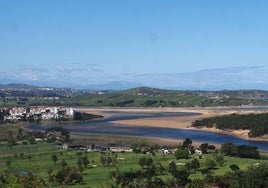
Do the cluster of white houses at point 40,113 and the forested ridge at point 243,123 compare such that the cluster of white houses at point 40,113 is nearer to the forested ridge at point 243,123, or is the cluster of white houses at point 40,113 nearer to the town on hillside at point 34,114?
the town on hillside at point 34,114

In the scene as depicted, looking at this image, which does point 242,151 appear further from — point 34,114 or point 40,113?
point 40,113

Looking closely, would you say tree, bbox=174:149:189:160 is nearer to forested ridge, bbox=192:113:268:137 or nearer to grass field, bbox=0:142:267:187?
grass field, bbox=0:142:267:187

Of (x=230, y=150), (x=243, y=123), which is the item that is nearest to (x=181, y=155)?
(x=230, y=150)

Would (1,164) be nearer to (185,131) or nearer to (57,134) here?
(57,134)

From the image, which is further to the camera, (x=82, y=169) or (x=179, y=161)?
(x=179, y=161)

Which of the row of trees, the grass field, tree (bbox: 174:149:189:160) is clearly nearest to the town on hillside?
the grass field

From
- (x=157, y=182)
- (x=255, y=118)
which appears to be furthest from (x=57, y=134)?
(x=157, y=182)

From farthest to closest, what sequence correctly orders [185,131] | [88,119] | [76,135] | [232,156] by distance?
[88,119]
[185,131]
[76,135]
[232,156]

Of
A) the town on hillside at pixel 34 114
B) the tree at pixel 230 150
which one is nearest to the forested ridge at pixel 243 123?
the tree at pixel 230 150
